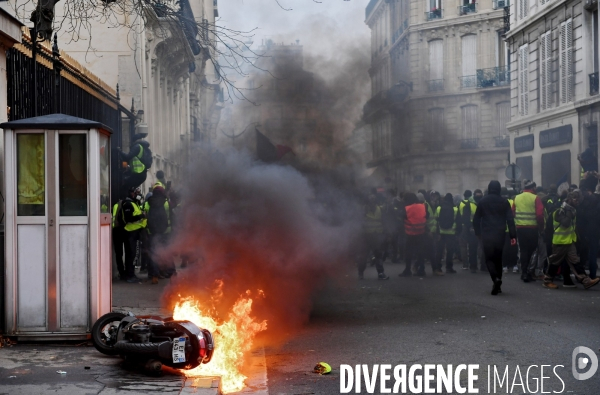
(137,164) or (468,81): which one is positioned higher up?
(468,81)

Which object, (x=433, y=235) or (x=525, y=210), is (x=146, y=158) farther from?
(x=525, y=210)

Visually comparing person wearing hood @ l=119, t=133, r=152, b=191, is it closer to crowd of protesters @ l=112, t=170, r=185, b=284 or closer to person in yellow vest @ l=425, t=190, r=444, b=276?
crowd of protesters @ l=112, t=170, r=185, b=284

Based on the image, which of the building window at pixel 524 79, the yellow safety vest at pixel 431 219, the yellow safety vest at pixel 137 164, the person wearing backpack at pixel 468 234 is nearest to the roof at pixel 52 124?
the yellow safety vest at pixel 137 164

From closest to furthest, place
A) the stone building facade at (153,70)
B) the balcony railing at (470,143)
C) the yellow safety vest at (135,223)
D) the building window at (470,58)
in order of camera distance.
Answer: the yellow safety vest at (135,223), the stone building facade at (153,70), the building window at (470,58), the balcony railing at (470,143)

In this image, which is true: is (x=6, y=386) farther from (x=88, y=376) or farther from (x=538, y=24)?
(x=538, y=24)

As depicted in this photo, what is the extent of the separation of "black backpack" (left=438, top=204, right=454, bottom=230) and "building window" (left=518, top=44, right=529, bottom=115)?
568 inches

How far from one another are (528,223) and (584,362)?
7565 mm

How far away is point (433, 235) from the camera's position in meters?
17.2

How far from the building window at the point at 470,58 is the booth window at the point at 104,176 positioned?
112 feet

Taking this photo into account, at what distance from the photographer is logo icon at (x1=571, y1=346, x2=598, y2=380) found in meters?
6.56

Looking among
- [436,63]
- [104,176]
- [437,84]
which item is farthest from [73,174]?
[437,84]

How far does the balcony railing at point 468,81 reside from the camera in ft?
Answer: 133

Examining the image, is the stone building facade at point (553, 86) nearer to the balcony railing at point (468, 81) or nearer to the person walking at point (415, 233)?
the balcony railing at point (468, 81)

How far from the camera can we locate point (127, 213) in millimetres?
13961
